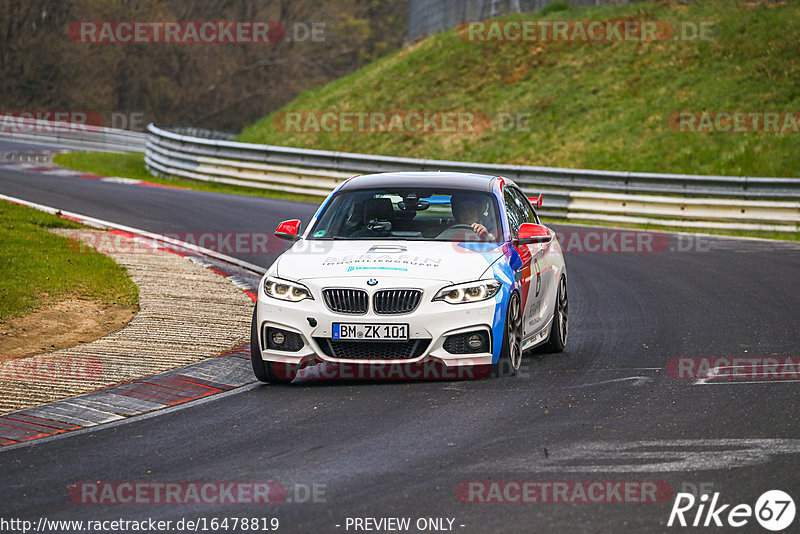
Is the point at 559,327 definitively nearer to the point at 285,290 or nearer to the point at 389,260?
the point at 389,260

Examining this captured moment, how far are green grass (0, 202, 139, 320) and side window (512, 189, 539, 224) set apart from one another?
4.15 meters

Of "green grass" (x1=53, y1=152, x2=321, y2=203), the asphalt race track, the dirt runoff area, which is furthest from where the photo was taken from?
"green grass" (x1=53, y1=152, x2=321, y2=203)

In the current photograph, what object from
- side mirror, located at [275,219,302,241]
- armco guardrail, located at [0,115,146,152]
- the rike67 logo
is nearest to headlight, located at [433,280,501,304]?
side mirror, located at [275,219,302,241]

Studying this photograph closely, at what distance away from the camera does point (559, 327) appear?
34.1 feet

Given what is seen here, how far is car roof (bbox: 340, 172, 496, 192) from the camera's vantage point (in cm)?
993

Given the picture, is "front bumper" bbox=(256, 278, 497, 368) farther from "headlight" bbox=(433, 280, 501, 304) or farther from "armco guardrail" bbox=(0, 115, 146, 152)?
"armco guardrail" bbox=(0, 115, 146, 152)

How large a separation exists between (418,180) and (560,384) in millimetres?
2335

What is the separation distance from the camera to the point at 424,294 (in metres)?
A: 8.52

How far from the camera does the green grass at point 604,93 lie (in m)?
27.7

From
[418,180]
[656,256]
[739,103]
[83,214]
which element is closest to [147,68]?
[739,103]

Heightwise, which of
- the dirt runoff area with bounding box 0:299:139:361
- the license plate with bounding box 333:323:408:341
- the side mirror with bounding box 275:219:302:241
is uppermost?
the side mirror with bounding box 275:219:302:241


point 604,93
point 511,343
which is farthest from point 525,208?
point 604,93

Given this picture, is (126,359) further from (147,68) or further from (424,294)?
(147,68)

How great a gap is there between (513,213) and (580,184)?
13.7 m
